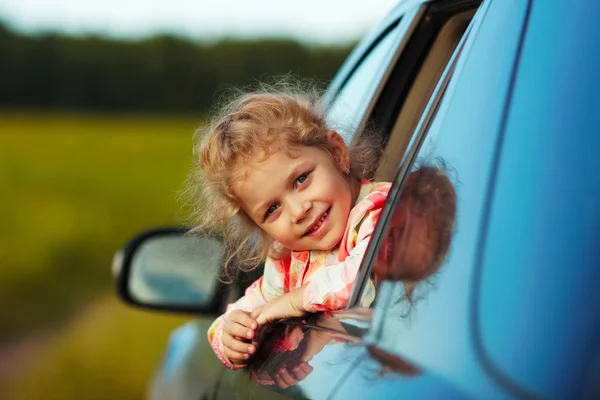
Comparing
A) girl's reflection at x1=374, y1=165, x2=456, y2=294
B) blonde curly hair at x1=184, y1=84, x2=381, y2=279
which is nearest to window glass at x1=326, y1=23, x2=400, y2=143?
blonde curly hair at x1=184, y1=84, x2=381, y2=279

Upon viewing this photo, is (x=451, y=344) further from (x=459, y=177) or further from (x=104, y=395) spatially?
(x=104, y=395)

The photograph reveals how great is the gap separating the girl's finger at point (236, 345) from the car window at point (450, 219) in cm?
57

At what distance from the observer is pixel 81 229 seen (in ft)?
73.4

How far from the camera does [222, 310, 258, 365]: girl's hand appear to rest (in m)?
2.30

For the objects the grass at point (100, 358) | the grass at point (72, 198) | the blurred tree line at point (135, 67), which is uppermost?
the blurred tree line at point (135, 67)

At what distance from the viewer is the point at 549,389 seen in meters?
1.21

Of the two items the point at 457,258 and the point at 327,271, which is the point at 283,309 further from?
the point at 457,258

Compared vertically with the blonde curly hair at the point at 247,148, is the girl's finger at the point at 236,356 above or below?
below

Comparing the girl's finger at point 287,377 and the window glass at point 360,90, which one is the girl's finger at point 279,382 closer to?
the girl's finger at point 287,377

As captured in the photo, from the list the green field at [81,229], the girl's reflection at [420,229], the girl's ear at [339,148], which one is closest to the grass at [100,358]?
the green field at [81,229]

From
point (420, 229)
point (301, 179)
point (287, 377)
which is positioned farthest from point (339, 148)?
point (420, 229)

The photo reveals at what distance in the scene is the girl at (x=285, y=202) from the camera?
7.50 ft

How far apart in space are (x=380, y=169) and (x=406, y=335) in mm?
1395

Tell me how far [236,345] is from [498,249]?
106cm
